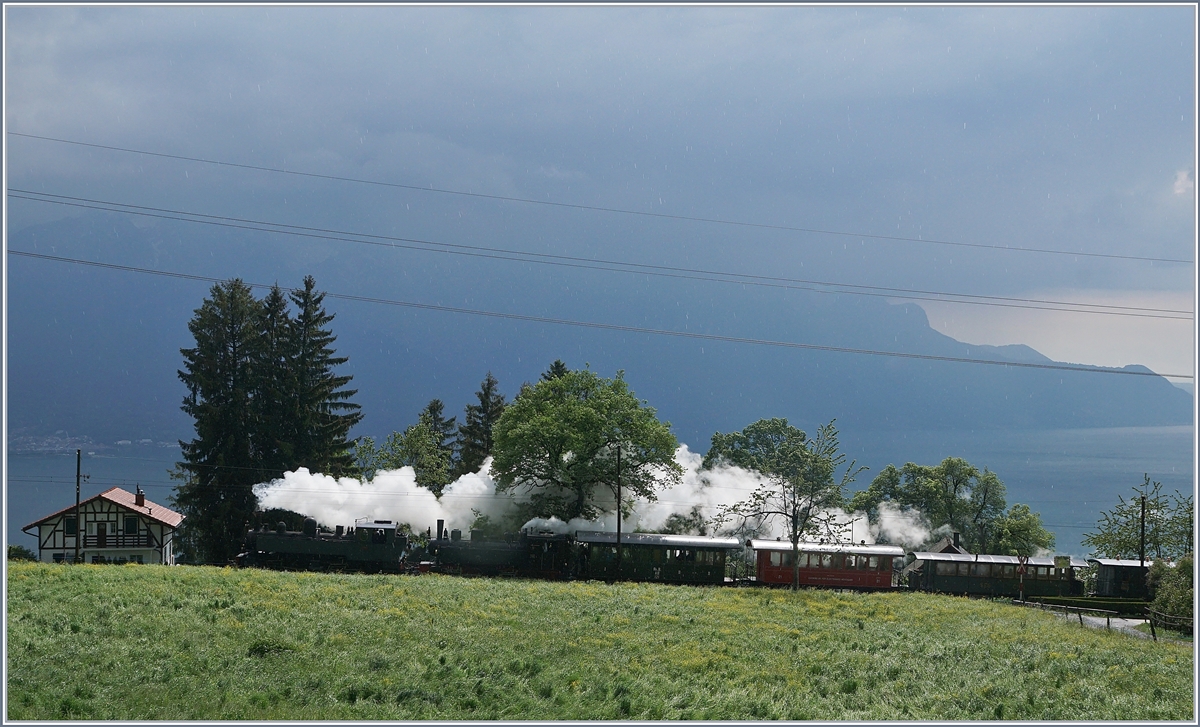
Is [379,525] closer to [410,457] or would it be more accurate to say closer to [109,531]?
[109,531]

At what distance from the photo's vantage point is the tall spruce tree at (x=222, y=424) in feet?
152

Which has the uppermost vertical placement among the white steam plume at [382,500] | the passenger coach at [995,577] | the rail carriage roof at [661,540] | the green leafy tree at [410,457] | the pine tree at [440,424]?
the pine tree at [440,424]

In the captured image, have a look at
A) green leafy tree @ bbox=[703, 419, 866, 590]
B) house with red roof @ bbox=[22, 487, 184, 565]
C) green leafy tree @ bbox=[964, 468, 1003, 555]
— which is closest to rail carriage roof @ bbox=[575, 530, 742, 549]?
green leafy tree @ bbox=[703, 419, 866, 590]

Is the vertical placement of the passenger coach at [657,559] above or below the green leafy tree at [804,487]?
below

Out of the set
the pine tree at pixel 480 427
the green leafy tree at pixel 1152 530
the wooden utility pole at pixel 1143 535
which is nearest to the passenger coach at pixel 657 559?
the wooden utility pole at pixel 1143 535

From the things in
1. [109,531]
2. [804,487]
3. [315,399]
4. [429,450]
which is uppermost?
[315,399]

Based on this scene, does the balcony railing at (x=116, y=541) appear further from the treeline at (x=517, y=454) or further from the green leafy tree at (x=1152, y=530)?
the green leafy tree at (x=1152, y=530)

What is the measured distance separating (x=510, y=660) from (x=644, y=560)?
2081 cm

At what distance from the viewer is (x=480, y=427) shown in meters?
66.8

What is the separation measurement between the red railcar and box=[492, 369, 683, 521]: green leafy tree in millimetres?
6787

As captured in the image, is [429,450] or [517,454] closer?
[517,454]

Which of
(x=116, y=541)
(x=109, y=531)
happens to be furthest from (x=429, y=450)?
(x=109, y=531)

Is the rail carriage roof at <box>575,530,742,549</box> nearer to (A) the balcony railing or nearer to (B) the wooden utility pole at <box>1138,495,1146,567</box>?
(B) the wooden utility pole at <box>1138,495,1146,567</box>

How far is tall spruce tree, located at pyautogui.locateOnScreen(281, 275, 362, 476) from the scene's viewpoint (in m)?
49.3
